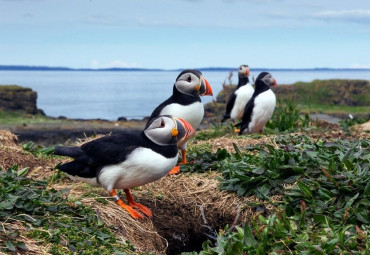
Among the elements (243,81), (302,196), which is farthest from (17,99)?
(302,196)

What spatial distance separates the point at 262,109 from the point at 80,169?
18.1 feet

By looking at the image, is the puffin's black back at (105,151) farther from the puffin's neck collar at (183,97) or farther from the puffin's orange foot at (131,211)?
the puffin's neck collar at (183,97)

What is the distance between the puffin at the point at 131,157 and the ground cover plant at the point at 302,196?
87cm

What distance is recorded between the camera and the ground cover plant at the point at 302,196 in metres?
4.34

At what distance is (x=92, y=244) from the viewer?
193 inches

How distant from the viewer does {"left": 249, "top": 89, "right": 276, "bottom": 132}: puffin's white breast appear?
35.2ft

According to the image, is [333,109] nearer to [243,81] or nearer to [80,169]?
[243,81]

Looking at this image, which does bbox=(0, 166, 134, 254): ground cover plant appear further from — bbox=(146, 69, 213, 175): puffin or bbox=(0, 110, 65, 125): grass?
bbox=(0, 110, 65, 125): grass

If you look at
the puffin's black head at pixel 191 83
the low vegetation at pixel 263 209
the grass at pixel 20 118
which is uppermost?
the puffin's black head at pixel 191 83

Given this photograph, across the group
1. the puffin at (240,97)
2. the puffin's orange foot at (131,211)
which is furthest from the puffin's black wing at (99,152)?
the puffin at (240,97)

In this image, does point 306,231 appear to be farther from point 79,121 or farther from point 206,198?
point 79,121

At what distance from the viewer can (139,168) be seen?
17.7ft

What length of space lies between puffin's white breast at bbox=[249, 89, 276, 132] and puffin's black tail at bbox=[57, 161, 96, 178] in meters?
5.45

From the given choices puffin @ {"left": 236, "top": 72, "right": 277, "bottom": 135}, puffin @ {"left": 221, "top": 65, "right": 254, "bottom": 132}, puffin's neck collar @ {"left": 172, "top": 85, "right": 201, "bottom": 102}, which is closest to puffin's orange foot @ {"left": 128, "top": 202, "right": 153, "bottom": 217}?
puffin's neck collar @ {"left": 172, "top": 85, "right": 201, "bottom": 102}
